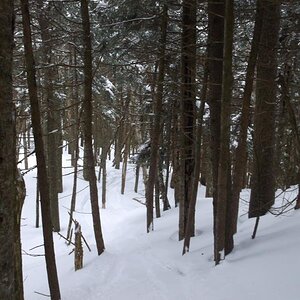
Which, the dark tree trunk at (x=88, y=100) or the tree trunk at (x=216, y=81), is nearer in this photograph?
the tree trunk at (x=216, y=81)

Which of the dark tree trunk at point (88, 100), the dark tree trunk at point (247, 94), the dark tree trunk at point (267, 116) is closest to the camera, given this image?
the dark tree trunk at point (247, 94)

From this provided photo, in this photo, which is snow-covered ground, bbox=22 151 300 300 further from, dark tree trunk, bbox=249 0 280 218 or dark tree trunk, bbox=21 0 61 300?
dark tree trunk, bbox=249 0 280 218

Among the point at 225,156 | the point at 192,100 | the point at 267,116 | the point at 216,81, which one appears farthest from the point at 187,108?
the point at 225,156

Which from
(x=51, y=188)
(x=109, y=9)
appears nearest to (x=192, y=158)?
(x=109, y=9)

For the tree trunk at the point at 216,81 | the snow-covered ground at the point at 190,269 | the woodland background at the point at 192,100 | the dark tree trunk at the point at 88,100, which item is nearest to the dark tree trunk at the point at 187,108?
the woodland background at the point at 192,100

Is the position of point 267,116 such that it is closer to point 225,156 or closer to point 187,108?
point 187,108

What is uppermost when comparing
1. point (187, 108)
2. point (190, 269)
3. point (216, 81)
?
point (216, 81)

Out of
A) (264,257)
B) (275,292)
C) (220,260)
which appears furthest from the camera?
(220,260)

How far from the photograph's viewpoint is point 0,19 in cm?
275

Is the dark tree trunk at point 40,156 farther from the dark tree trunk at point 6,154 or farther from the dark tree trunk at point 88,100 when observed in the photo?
the dark tree trunk at point 6,154

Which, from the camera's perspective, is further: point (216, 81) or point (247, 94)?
point (216, 81)

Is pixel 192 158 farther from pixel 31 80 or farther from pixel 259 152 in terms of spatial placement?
pixel 31 80

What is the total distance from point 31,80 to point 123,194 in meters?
21.3

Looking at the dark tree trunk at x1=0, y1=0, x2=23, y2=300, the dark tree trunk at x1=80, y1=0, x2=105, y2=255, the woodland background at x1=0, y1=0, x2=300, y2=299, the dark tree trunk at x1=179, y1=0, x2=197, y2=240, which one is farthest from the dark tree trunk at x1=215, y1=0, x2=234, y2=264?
the dark tree trunk at x1=0, y1=0, x2=23, y2=300
